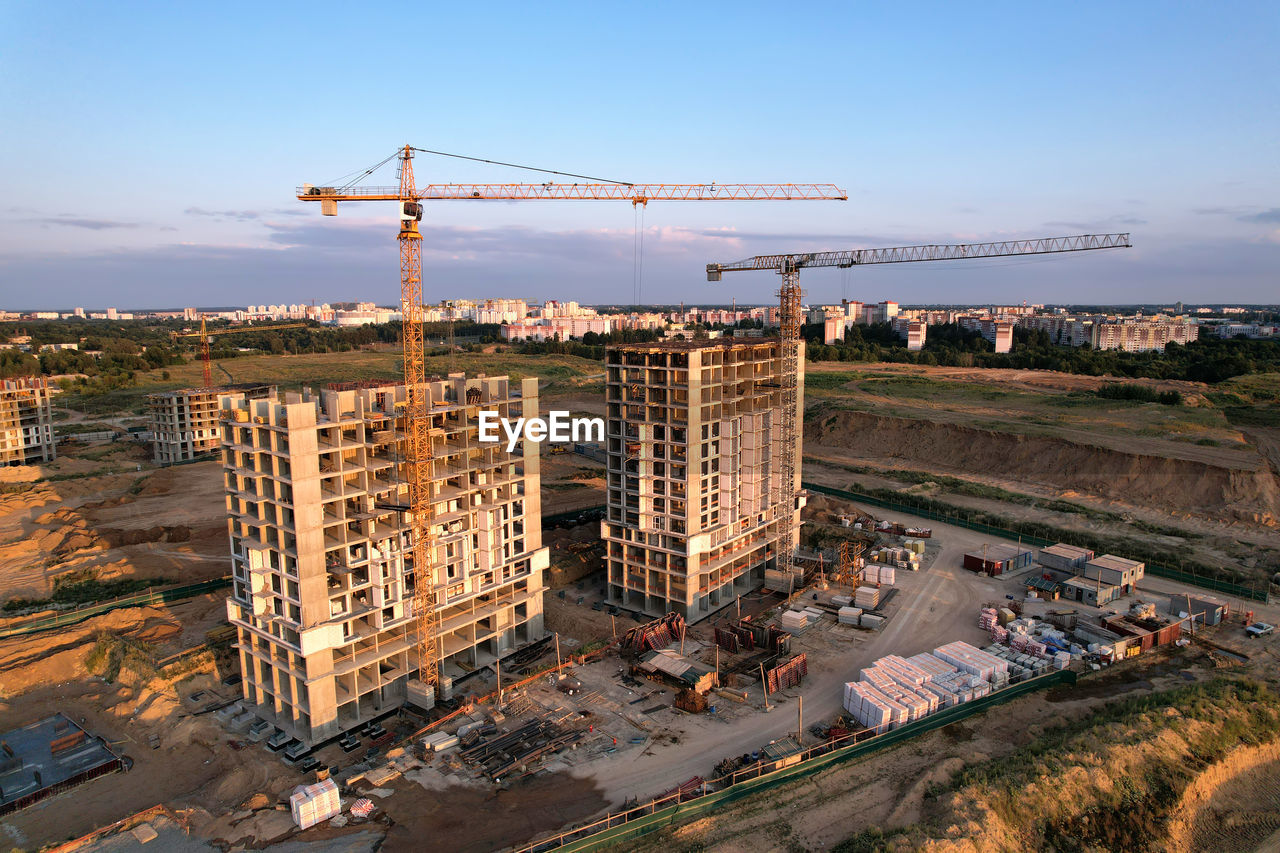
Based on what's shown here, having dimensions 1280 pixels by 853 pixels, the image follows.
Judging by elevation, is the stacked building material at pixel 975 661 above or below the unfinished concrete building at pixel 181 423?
below

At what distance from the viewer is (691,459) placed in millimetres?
33406

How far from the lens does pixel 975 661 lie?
96.2 ft

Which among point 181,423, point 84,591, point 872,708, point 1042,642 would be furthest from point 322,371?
point 1042,642

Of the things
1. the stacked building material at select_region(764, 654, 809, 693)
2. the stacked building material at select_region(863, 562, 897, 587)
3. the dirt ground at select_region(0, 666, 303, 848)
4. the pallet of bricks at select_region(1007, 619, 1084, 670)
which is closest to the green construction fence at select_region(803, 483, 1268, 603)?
the pallet of bricks at select_region(1007, 619, 1084, 670)

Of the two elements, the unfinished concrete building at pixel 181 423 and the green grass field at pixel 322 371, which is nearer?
the unfinished concrete building at pixel 181 423

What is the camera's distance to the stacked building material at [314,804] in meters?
21.0

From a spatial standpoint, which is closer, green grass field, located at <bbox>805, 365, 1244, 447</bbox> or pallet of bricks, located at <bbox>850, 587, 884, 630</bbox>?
pallet of bricks, located at <bbox>850, 587, 884, 630</bbox>

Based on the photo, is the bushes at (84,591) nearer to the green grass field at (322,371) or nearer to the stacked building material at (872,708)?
the stacked building material at (872,708)

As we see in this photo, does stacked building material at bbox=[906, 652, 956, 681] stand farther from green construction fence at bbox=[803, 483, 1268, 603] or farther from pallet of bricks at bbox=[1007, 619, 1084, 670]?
green construction fence at bbox=[803, 483, 1268, 603]

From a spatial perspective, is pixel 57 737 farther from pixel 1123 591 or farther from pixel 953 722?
pixel 1123 591

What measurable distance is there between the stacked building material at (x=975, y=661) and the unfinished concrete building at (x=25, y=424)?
82545 mm

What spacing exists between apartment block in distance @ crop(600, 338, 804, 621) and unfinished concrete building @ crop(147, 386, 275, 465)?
169 feet

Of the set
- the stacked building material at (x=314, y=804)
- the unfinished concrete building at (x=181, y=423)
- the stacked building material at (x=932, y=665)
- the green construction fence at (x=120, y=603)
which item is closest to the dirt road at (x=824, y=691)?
the stacked building material at (x=932, y=665)

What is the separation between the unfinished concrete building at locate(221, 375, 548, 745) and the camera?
960 inches
